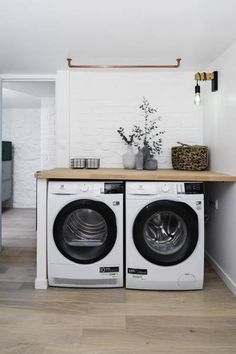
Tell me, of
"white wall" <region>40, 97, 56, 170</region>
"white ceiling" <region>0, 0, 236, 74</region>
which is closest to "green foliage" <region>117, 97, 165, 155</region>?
"white ceiling" <region>0, 0, 236, 74</region>

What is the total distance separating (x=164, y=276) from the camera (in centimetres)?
236

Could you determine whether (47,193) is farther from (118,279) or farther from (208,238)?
(208,238)

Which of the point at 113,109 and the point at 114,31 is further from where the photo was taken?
the point at 113,109

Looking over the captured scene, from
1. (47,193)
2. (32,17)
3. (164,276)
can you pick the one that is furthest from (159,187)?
(32,17)

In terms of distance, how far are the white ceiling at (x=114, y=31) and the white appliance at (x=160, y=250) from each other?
1144 mm

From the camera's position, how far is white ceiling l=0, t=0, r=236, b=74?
179cm

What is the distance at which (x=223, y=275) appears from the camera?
2545 mm

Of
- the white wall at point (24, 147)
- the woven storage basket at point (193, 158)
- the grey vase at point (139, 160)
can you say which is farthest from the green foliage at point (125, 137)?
the white wall at point (24, 147)

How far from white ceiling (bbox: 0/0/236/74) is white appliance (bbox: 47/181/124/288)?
1146 mm

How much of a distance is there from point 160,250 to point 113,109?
161 cm

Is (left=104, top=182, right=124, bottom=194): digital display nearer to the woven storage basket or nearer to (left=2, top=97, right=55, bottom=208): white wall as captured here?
the woven storage basket

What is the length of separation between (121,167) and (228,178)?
49.4 inches

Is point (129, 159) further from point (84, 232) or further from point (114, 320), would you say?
point (114, 320)

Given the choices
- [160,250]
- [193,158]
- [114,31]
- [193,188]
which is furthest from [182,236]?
[114,31]
